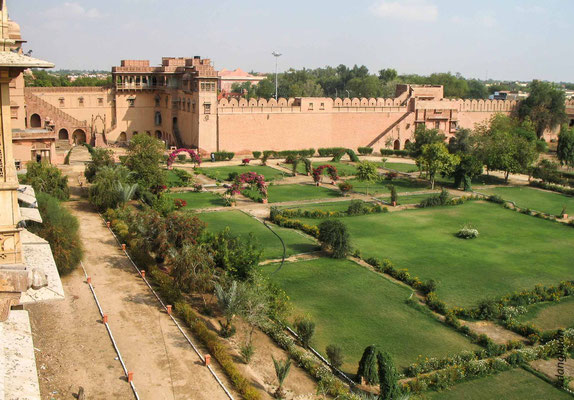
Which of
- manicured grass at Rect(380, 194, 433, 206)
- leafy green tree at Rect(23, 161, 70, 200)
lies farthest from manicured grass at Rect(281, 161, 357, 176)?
leafy green tree at Rect(23, 161, 70, 200)

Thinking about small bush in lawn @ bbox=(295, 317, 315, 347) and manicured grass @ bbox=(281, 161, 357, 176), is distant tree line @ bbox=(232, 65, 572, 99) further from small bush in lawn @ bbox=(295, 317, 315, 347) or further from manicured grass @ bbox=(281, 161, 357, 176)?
small bush in lawn @ bbox=(295, 317, 315, 347)

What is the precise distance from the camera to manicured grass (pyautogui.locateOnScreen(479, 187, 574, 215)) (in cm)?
2773

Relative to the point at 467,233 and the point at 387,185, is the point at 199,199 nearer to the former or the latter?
the point at 387,185

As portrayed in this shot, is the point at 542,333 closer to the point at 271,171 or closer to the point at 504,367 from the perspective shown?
the point at 504,367

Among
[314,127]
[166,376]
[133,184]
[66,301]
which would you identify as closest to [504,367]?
[166,376]

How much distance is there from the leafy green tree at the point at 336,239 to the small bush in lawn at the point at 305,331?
6286mm

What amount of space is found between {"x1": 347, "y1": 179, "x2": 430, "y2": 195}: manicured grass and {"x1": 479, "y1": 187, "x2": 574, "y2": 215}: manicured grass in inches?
136

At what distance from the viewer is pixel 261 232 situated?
22.2 m

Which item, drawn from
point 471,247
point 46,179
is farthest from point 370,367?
point 46,179

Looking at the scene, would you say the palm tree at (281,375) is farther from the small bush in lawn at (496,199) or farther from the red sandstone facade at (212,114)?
the red sandstone facade at (212,114)

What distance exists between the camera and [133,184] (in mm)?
23641

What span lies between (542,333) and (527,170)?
21.0 meters

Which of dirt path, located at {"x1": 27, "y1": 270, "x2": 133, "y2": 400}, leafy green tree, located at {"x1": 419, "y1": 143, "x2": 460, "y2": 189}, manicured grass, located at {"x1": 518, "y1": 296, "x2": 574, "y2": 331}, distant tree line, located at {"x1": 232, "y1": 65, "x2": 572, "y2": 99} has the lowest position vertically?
manicured grass, located at {"x1": 518, "y1": 296, "x2": 574, "y2": 331}

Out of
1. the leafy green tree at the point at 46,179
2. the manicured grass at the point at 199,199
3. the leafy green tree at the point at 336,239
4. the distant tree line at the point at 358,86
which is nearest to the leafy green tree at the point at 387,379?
the leafy green tree at the point at 336,239
